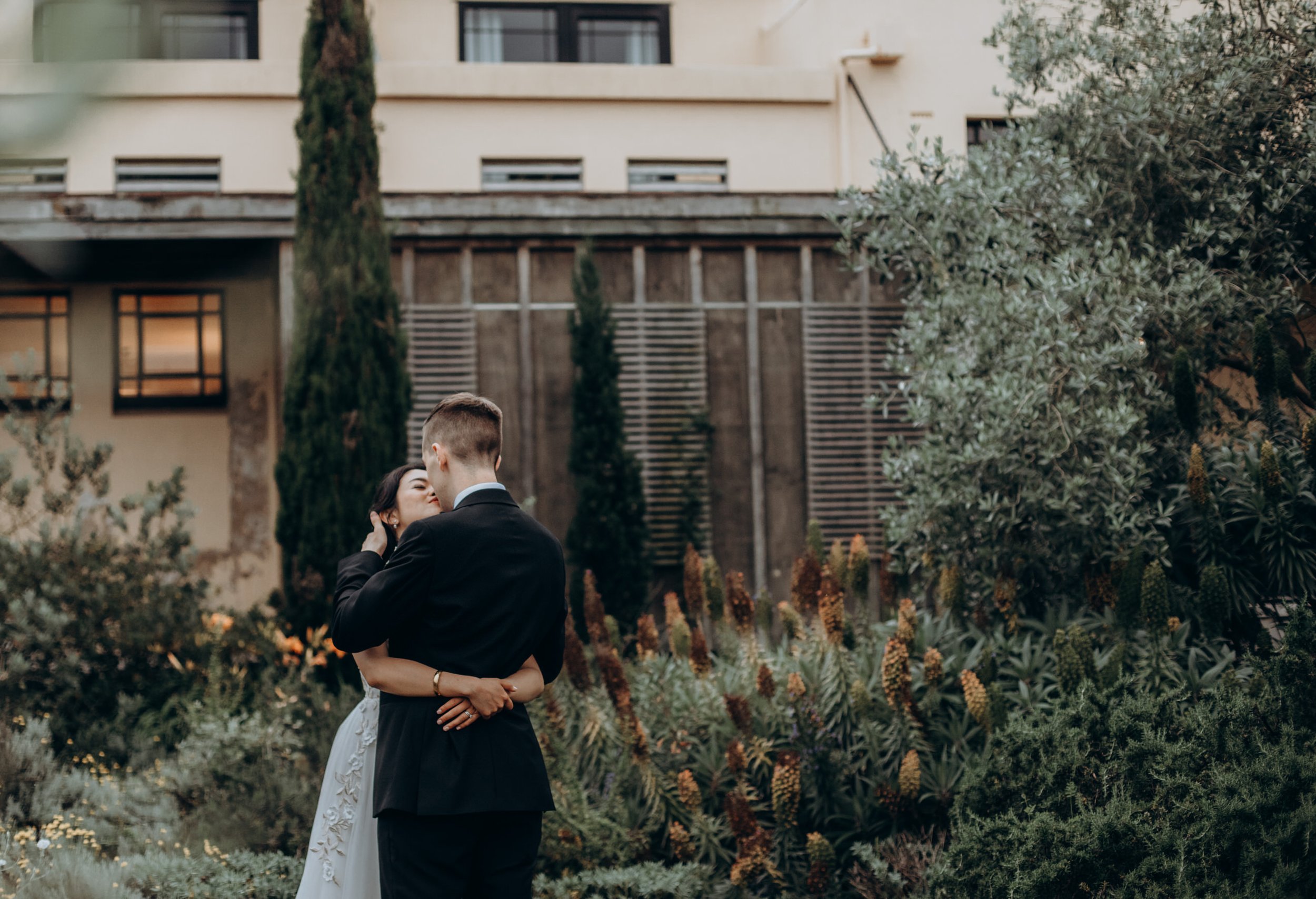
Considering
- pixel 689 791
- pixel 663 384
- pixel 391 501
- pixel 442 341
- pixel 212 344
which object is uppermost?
pixel 212 344

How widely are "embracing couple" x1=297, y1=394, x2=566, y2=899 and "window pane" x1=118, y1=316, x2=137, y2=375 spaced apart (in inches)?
328

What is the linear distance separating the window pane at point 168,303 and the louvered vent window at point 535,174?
423cm

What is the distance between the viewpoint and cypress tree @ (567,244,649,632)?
9.02 meters

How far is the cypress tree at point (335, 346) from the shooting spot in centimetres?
812

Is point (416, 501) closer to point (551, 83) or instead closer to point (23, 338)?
point (23, 338)

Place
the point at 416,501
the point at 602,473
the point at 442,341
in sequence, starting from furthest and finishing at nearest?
the point at 442,341 → the point at 602,473 → the point at 416,501

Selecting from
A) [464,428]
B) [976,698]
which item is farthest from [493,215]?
[464,428]

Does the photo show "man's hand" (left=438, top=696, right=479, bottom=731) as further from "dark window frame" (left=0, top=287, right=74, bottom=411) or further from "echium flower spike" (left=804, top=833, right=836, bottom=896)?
"dark window frame" (left=0, top=287, right=74, bottom=411)

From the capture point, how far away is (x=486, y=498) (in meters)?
3.19

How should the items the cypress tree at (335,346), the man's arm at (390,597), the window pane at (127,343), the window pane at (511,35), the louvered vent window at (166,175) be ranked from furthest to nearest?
the window pane at (511,35) → the louvered vent window at (166,175) → the window pane at (127,343) → the cypress tree at (335,346) → the man's arm at (390,597)

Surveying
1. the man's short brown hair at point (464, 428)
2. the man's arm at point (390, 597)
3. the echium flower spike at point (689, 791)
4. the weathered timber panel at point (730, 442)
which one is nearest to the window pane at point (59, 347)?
the weathered timber panel at point (730, 442)

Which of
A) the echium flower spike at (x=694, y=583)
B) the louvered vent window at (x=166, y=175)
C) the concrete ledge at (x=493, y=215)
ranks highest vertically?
the louvered vent window at (x=166, y=175)

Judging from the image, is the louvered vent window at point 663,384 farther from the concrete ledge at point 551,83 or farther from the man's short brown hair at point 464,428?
the man's short brown hair at point 464,428

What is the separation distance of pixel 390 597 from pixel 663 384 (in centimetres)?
664
